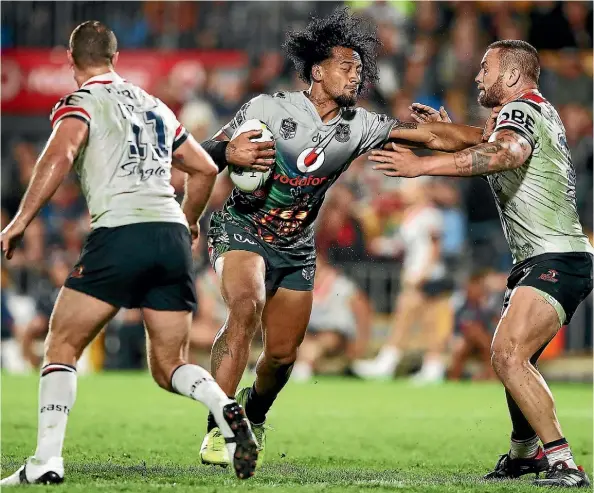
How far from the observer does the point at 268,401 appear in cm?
845

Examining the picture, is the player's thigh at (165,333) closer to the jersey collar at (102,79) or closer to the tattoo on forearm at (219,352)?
the tattoo on forearm at (219,352)

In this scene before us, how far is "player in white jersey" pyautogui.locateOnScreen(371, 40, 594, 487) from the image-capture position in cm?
702

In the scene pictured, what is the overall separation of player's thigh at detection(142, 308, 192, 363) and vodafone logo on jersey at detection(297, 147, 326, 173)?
176 centimetres

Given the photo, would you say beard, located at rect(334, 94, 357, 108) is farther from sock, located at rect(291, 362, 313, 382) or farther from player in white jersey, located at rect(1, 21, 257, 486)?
sock, located at rect(291, 362, 313, 382)

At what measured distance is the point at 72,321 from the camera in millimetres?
6410

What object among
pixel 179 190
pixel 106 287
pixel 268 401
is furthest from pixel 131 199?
pixel 179 190

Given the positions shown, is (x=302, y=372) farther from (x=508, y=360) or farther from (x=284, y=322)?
(x=508, y=360)

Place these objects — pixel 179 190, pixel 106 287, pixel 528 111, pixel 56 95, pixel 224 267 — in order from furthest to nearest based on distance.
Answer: pixel 56 95 < pixel 179 190 < pixel 224 267 < pixel 528 111 < pixel 106 287

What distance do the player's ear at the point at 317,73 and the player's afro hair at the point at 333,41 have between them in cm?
5

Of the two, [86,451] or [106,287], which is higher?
[106,287]

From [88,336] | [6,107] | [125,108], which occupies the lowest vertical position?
[88,336]

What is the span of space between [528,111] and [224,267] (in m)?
2.28

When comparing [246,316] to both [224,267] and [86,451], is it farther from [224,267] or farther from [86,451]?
[86,451]

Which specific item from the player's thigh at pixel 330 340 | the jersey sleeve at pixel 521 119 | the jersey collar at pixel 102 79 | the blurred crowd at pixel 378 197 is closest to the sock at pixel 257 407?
the jersey sleeve at pixel 521 119
